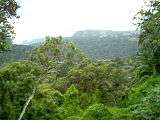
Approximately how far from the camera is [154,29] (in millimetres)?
28641

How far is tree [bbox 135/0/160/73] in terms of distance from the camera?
28744 millimetres

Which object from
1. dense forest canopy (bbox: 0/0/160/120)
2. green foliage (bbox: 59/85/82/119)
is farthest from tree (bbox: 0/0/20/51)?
green foliage (bbox: 59/85/82/119)

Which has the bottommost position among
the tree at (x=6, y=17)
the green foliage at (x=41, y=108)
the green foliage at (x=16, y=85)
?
the green foliage at (x=41, y=108)

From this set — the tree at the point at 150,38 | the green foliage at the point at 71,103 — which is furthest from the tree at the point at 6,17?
the green foliage at the point at 71,103

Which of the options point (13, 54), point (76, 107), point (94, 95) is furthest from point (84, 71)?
point (13, 54)

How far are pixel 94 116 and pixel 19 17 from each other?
13076mm

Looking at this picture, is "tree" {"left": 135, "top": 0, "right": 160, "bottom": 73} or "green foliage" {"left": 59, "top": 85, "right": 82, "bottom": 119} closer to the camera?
"tree" {"left": 135, "top": 0, "right": 160, "bottom": 73}

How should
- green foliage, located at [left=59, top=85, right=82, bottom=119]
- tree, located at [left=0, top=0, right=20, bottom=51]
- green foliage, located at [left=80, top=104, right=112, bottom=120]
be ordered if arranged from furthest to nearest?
green foliage, located at [left=59, top=85, right=82, bottom=119] < green foliage, located at [left=80, top=104, right=112, bottom=120] < tree, located at [left=0, top=0, right=20, bottom=51]

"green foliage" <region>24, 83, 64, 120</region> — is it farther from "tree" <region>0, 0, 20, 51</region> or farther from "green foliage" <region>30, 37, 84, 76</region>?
"tree" <region>0, 0, 20, 51</region>

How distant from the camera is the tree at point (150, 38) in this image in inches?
1132

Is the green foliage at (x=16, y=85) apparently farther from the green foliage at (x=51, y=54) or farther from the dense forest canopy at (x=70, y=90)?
the green foliage at (x=51, y=54)

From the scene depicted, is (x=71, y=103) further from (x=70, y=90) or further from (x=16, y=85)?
(x=16, y=85)

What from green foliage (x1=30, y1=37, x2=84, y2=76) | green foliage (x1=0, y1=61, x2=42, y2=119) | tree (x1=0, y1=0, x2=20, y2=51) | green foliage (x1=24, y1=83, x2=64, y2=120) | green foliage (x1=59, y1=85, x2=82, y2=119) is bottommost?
green foliage (x1=59, y1=85, x2=82, y2=119)

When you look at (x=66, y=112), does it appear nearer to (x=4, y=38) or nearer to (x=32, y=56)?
(x=32, y=56)
